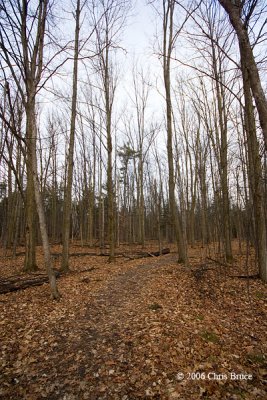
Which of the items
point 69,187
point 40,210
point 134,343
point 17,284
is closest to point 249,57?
point 134,343

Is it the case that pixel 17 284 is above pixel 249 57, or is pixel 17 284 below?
below

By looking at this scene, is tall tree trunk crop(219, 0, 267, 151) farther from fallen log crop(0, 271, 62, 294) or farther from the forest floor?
fallen log crop(0, 271, 62, 294)

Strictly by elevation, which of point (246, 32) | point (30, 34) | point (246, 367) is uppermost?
point (30, 34)

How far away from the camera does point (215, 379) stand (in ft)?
10.6

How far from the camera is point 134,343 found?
4.06 meters

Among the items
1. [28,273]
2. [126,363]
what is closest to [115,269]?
[28,273]

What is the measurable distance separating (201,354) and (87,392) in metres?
1.83

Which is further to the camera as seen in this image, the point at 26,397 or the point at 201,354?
the point at 201,354

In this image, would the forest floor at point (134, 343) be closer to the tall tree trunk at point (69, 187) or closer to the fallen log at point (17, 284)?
the fallen log at point (17, 284)

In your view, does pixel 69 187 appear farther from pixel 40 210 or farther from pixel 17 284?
pixel 17 284

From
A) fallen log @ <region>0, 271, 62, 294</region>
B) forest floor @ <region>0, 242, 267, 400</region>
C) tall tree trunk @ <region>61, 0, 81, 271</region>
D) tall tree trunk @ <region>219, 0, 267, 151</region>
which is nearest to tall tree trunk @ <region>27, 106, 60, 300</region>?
forest floor @ <region>0, 242, 267, 400</region>

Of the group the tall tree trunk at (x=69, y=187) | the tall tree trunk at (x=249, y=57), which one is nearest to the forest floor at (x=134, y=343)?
the tall tree trunk at (x=69, y=187)

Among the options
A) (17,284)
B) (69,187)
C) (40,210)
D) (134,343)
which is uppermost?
(69,187)

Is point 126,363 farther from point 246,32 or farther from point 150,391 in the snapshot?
point 246,32
